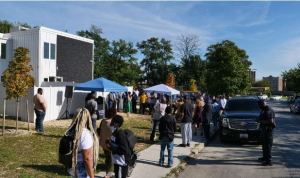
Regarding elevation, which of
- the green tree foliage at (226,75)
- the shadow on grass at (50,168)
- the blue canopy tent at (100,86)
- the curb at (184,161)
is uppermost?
the green tree foliage at (226,75)

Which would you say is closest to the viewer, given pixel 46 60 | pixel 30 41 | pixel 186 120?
pixel 186 120

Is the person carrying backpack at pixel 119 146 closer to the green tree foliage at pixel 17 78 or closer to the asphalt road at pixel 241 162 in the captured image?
the asphalt road at pixel 241 162

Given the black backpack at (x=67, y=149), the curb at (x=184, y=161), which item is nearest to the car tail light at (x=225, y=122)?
the curb at (x=184, y=161)

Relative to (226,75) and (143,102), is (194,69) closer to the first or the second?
(226,75)

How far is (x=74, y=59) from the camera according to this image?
36656mm

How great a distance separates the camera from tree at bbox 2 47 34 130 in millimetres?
16641

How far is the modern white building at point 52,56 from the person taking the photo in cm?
2473

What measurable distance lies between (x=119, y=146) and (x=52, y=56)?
25822mm

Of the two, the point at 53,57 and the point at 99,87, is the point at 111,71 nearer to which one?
the point at 53,57

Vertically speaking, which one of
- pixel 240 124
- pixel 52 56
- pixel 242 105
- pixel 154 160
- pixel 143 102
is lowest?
pixel 154 160

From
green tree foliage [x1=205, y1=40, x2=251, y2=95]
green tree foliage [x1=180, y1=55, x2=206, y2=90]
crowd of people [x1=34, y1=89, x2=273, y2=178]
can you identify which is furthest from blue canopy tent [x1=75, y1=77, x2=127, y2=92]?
green tree foliage [x1=180, y1=55, x2=206, y2=90]

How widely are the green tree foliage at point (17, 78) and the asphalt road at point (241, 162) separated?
7.15 metres

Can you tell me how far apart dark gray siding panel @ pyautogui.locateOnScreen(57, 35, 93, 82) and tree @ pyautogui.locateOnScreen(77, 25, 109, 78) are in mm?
35503

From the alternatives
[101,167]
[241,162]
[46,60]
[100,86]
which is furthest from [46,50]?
[101,167]
